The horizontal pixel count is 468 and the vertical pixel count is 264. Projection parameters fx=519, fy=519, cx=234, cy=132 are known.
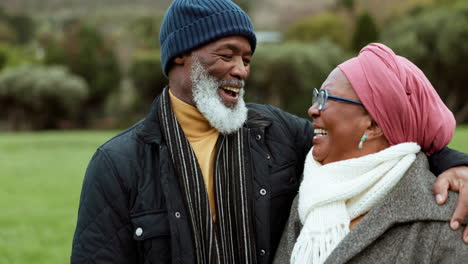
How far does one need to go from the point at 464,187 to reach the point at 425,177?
17 cm

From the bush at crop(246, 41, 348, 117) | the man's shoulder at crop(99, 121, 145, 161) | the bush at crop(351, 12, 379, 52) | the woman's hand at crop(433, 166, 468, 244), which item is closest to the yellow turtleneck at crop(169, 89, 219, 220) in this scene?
the man's shoulder at crop(99, 121, 145, 161)

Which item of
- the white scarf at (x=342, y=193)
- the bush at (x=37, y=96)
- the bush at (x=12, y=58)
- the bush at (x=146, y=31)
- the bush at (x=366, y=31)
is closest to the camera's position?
the white scarf at (x=342, y=193)

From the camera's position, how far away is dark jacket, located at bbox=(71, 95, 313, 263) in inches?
101

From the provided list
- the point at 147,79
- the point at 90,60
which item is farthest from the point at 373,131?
the point at 90,60

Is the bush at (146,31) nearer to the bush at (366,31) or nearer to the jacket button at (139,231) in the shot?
the bush at (366,31)

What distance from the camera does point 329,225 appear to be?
7.82 feet

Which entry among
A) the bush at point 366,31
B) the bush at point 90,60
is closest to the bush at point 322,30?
the bush at point 366,31

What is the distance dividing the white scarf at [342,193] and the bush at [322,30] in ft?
162

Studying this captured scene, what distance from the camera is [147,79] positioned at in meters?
46.3

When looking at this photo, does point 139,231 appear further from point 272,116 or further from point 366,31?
Result: point 366,31

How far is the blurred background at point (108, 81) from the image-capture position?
10.9 meters

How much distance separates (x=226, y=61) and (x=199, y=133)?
1.41ft

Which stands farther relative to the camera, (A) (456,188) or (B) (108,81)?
(B) (108,81)

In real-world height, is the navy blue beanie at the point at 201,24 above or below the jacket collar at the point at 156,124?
above
